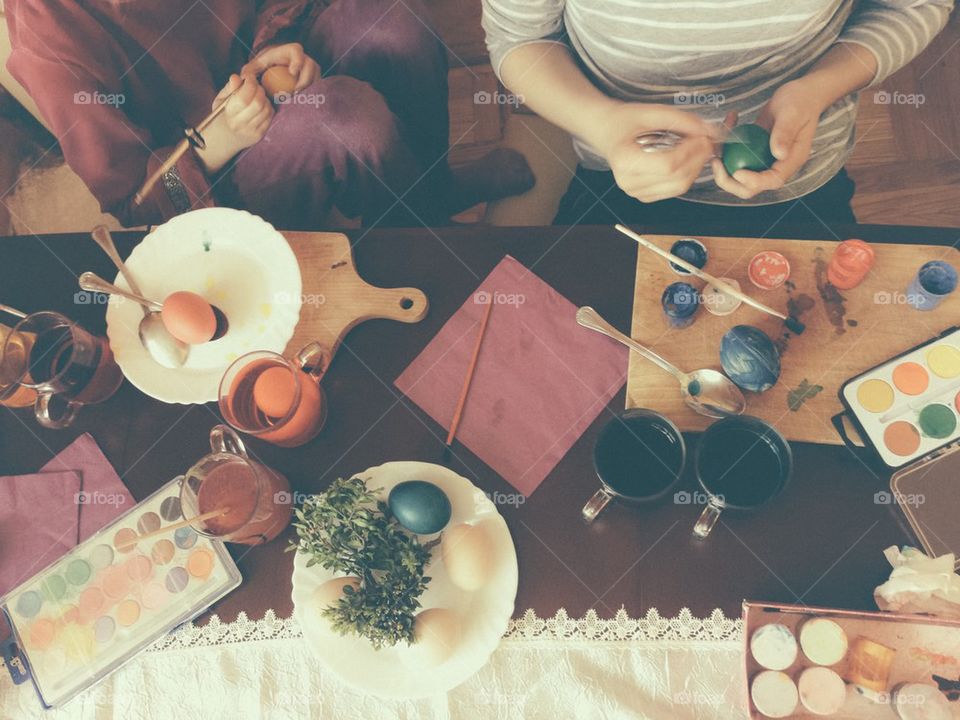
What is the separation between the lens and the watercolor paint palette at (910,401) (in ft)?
3.04

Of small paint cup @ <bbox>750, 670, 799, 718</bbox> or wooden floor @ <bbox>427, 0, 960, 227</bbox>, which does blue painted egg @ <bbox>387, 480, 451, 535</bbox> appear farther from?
wooden floor @ <bbox>427, 0, 960, 227</bbox>

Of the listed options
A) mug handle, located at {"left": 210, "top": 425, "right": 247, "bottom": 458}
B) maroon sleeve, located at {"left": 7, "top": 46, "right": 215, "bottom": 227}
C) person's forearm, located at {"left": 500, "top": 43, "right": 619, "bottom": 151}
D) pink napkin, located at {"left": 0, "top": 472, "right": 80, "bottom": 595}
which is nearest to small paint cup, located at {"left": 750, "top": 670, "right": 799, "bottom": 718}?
mug handle, located at {"left": 210, "top": 425, "right": 247, "bottom": 458}

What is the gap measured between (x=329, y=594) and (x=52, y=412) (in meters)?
0.57

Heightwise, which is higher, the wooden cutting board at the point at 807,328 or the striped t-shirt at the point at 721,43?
the striped t-shirt at the point at 721,43

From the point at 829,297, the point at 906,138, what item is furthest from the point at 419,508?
the point at 906,138

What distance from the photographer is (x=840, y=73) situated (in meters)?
1.06

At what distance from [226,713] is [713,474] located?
2.69 feet

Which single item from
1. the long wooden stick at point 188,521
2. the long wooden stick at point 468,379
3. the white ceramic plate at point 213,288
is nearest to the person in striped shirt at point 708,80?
the long wooden stick at point 468,379

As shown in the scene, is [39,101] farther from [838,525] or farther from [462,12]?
[838,525]

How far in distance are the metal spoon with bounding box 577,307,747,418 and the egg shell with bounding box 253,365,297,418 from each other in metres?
0.52

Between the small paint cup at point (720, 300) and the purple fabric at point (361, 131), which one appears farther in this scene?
the purple fabric at point (361, 131)

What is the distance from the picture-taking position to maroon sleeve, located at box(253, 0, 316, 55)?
1.51 m

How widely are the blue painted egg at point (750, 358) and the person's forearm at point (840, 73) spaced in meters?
0.42

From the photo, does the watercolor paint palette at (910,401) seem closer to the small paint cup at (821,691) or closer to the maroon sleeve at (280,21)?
the small paint cup at (821,691)
